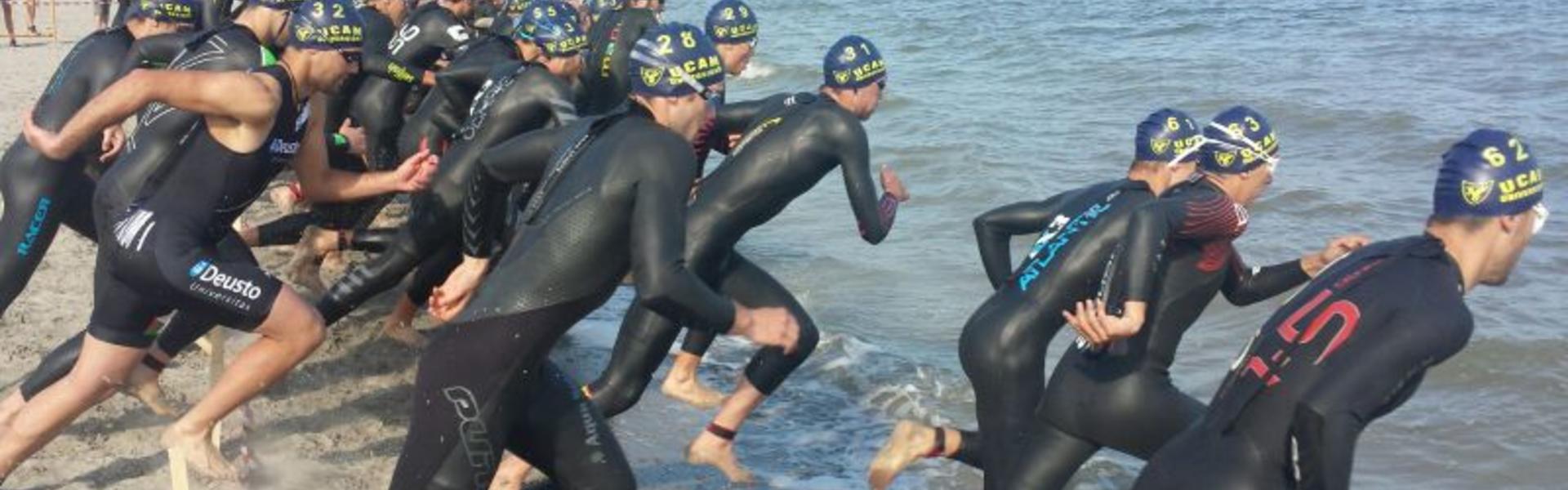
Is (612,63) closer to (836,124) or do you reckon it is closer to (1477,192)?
(836,124)

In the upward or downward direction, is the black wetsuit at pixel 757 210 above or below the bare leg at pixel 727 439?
above

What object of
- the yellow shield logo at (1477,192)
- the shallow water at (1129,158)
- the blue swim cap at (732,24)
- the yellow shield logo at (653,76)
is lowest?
the shallow water at (1129,158)

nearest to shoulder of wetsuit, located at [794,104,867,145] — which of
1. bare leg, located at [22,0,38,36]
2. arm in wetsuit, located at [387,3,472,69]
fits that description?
arm in wetsuit, located at [387,3,472,69]

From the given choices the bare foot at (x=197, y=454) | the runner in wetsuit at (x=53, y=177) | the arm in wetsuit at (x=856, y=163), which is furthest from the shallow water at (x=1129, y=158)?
the runner in wetsuit at (x=53, y=177)

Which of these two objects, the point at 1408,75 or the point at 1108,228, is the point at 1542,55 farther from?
the point at 1108,228

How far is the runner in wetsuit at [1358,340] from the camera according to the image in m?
3.99

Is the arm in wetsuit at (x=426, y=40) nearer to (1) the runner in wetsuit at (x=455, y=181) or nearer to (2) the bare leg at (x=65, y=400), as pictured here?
(1) the runner in wetsuit at (x=455, y=181)

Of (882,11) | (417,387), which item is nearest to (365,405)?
(417,387)

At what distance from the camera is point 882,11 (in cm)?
3073

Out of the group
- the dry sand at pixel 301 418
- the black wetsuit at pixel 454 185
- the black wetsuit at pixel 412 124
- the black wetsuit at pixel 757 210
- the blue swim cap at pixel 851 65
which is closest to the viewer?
the dry sand at pixel 301 418

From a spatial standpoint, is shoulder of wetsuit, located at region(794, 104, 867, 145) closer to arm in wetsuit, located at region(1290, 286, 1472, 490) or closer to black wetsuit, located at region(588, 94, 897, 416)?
black wetsuit, located at region(588, 94, 897, 416)

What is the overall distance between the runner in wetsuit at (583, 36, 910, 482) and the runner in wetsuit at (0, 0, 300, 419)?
5.08 ft

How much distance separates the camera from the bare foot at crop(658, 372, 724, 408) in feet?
25.2

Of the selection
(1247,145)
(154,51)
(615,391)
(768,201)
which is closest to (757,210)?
(768,201)
